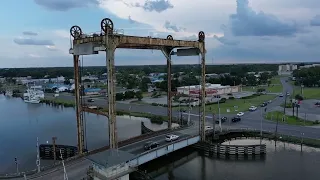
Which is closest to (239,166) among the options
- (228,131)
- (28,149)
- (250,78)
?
(228,131)

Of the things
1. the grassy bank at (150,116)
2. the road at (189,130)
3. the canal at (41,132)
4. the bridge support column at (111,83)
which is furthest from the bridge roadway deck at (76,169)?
the grassy bank at (150,116)

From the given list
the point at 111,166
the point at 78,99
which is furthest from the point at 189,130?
the point at 111,166

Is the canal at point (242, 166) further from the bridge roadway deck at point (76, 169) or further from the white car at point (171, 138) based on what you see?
the bridge roadway deck at point (76, 169)

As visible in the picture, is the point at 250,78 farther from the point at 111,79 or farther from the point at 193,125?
the point at 111,79

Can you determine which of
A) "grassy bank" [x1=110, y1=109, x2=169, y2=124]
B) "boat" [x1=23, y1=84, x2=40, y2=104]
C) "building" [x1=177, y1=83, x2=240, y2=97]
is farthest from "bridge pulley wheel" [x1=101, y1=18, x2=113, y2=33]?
"boat" [x1=23, y1=84, x2=40, y2=104]

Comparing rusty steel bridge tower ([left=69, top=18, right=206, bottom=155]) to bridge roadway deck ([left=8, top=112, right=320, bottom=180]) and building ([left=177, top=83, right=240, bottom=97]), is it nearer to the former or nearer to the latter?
bridge roadway deck ([left=8, top=112, right=320, bottom=180])
